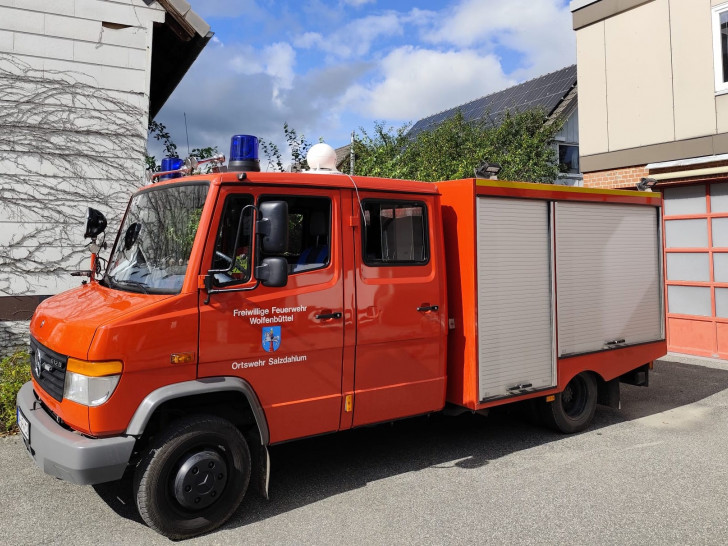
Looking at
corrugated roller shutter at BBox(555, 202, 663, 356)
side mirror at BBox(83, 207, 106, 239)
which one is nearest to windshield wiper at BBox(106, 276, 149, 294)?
side mirror at BBox(83, 207, 106, 239)

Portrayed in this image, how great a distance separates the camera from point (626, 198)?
6113 mm

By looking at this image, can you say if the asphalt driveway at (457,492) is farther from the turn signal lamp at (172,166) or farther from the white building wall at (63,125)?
the white building wall at (63,125)

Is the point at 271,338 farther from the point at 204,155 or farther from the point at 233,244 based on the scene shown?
the point at 204,155

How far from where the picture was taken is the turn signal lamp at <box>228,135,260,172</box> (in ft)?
13.5

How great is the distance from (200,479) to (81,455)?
0.73 meters

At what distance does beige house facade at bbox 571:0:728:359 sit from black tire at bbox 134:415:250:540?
27.1 feet

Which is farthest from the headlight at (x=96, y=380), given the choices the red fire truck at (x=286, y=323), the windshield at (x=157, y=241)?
the windshield at (x=157, y=241)

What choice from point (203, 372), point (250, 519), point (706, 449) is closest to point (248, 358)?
point (203, 372)

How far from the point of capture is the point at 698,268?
31.0 feet

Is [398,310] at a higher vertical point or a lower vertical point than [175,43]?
lower

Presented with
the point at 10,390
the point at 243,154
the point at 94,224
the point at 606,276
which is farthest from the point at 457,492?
the point at 10,390

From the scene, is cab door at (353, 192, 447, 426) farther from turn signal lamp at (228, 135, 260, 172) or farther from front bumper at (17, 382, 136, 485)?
front bumper at (17, 382, 136, 485)

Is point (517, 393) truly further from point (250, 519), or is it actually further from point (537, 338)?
point (250, 519)

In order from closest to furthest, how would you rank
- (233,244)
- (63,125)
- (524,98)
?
(233,244) < (63,125) < (524,98)
